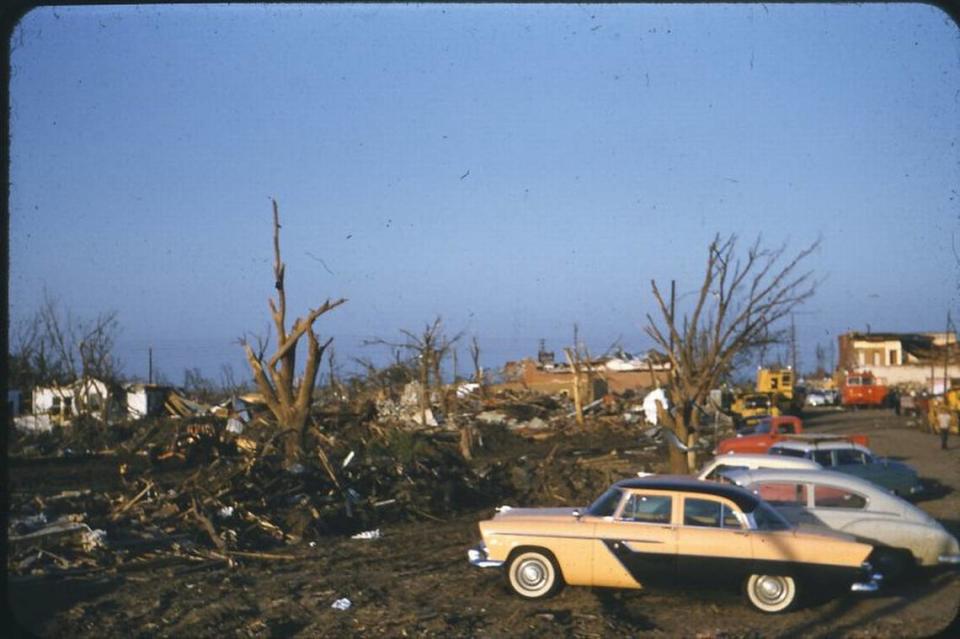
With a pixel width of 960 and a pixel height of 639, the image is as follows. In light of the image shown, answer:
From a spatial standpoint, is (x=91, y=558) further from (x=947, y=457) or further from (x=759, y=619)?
(x=947, y=457)

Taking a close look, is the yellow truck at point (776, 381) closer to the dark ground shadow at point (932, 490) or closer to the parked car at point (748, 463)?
the dark ground shadow at point (932, 490)

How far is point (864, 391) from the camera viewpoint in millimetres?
57094

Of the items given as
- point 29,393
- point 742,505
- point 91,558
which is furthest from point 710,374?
point 29,393

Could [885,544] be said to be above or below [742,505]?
below

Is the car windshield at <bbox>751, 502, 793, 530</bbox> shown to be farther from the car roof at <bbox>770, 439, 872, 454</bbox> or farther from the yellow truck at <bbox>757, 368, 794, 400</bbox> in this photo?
the yellow truck at <bbox>757, 368, 794, 400</bbox>

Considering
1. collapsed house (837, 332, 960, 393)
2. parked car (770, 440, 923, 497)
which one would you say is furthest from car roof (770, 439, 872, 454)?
collapsed house (837, 332, 960, 393)

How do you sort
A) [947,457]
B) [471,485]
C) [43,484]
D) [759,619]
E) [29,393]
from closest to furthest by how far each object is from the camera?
[759,619]
[471,485]
[43,484]
[947,457]
[29,393]

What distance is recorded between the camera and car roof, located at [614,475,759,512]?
1076 cm

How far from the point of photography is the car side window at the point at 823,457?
19031 millimetres

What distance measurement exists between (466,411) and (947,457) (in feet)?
64.5

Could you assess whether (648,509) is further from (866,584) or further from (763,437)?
(763,437)

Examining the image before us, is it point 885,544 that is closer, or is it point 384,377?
point 885,544

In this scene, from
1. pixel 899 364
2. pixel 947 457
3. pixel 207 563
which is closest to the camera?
pixel 207 563

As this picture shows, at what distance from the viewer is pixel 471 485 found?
67.7 feet
